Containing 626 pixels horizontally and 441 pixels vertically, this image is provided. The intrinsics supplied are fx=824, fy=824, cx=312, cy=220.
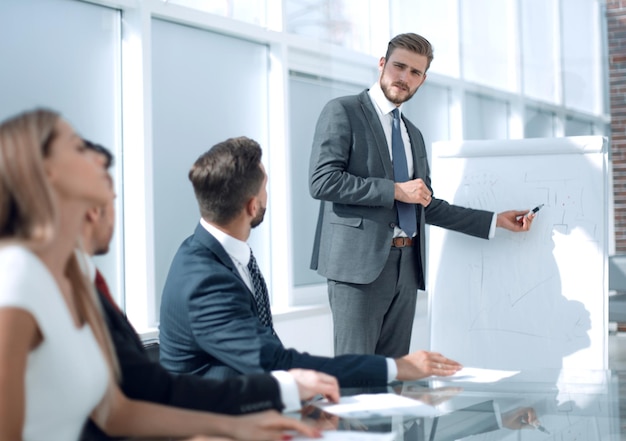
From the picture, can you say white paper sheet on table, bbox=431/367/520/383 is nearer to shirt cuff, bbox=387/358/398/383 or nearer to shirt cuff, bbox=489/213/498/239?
shirt cuff, bbox=387/358/398/383

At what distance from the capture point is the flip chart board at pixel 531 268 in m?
2.99

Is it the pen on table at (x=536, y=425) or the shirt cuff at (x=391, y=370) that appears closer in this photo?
the pen on table at (x=536, y=425)

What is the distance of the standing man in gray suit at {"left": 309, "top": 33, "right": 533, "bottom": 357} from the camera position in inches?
115

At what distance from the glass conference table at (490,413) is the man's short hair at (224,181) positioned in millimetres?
486

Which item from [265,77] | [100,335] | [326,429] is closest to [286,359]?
[326,429]

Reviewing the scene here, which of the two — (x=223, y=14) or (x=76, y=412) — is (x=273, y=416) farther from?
(x=223, y=14)

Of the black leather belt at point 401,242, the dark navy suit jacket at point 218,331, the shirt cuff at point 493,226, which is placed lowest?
the dark navy suit jacket at point 218,331

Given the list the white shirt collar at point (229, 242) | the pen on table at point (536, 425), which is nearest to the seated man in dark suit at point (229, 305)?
the white shirt collar at point (229, 242)

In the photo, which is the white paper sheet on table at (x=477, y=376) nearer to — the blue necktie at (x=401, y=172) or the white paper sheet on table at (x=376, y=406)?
the white paper sheet on table at (x=376, y=406)

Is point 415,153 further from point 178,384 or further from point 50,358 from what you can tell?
point 50,358

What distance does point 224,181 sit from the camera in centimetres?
183

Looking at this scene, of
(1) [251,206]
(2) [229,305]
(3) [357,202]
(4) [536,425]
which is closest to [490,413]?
(4) [536,425]

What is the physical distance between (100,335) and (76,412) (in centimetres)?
12

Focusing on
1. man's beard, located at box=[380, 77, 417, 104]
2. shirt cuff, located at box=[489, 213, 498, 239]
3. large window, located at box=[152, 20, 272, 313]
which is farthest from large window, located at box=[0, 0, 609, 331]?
shirt cuff, located at box=[489, 213, 498, 239]
